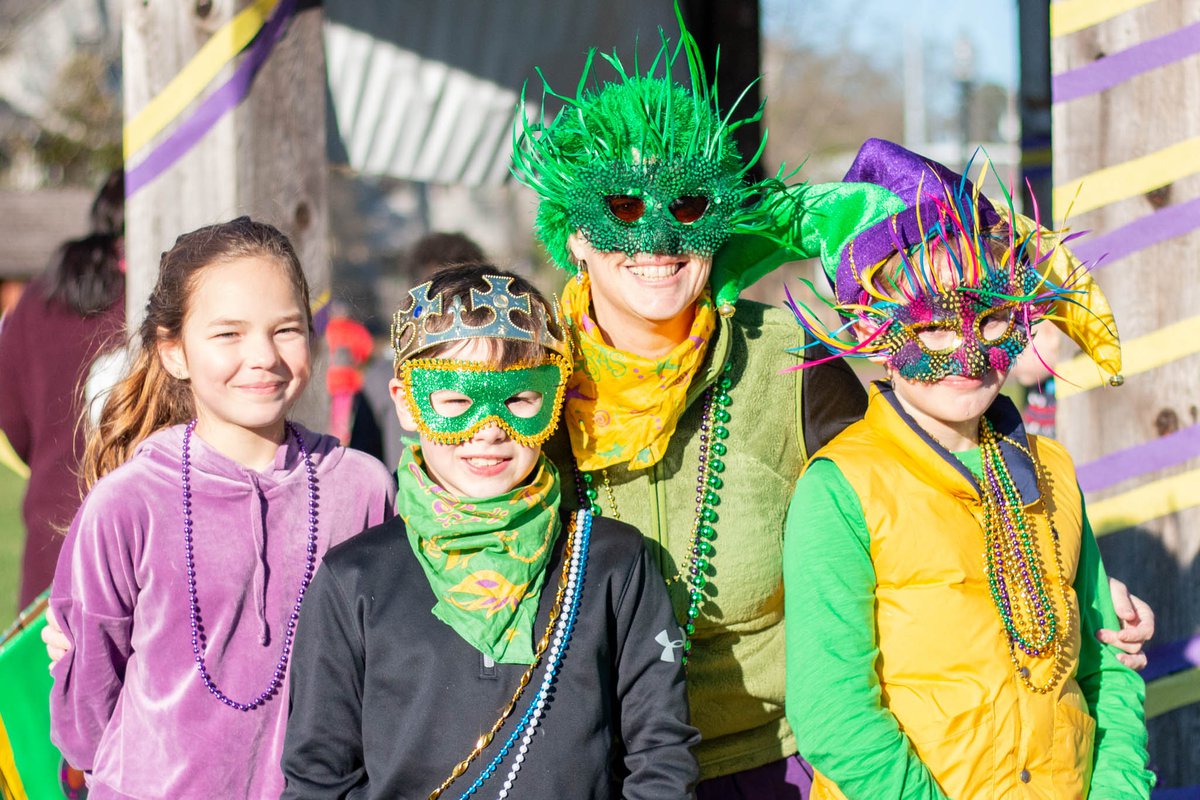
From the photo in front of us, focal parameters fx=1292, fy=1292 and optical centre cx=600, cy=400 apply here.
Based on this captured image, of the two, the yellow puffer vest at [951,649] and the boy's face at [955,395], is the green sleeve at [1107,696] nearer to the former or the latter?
the yellow puffer vest at [951,649]

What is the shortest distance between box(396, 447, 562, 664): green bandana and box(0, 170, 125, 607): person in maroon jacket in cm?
224

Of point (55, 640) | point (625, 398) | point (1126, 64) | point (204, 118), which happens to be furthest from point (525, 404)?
point (1126, 64)

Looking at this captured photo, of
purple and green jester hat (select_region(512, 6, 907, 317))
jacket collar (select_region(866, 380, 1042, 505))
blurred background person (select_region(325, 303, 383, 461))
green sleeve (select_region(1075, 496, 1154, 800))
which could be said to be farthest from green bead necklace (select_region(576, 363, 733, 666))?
blurred background person (select_region(325, 303, 383, 461))

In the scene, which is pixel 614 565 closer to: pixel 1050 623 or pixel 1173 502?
pixel 1050 623

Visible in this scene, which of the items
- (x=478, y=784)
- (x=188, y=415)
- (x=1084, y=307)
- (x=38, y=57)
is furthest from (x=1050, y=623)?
(x=38, y=57)

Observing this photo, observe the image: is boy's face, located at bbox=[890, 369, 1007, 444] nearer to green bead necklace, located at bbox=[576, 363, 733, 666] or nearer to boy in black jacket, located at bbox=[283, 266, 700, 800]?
green bead necklace, located at bbox=[576, 363, 733, 666]

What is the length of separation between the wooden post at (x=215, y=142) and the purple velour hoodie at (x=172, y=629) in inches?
34.0

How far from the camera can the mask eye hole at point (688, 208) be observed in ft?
8.02

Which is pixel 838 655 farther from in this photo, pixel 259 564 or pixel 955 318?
pixel 259 564

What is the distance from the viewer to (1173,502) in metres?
3.31

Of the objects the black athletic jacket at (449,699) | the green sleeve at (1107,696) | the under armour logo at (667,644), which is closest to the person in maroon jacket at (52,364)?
Result: the black athletic jacket at (449,699)

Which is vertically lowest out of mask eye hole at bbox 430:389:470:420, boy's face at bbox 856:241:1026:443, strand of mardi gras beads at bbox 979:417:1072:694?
strand of mardi gras beads at bbox 979:417:1072:694

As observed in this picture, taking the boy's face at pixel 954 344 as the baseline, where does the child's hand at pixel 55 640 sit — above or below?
below

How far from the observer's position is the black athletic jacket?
2.20 m
